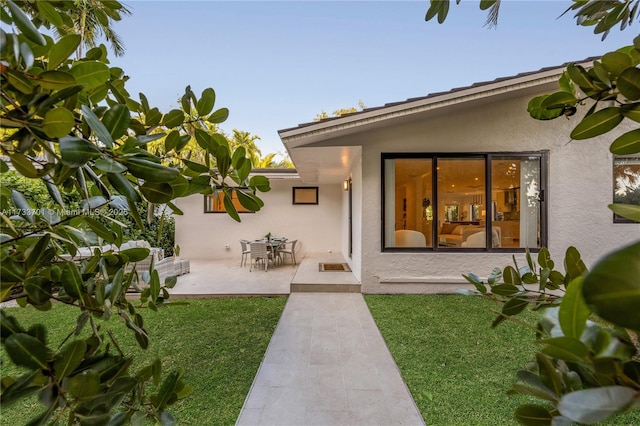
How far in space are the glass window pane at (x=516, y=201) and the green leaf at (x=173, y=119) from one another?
6.09 meters

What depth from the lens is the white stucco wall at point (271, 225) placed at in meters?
10.3

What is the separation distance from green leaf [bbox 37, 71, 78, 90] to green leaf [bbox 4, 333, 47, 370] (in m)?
0.49

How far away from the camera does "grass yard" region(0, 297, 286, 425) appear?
2291 millimetres

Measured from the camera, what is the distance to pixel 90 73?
0.65 m

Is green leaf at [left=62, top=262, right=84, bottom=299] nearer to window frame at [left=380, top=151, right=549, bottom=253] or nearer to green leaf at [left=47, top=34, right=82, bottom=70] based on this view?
green leaf at [left=47, top=34, right=82, bottom=70]

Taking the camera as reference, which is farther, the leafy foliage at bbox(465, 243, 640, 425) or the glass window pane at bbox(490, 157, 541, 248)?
the glass window pane at bbox(490, 157, 541, 248)

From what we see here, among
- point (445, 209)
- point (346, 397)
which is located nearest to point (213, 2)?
point (445, 209)

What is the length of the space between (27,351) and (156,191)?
0.40m

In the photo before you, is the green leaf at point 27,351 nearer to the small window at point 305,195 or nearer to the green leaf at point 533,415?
the green leaf at point 533,415

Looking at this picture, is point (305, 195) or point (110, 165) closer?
point (110, 165)

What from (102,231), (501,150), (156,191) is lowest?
(102,231)

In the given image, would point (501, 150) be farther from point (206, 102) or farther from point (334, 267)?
point (206, 102)

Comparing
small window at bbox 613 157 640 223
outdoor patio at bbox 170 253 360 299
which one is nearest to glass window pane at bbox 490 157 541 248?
small window at bbox 613 157 640 223

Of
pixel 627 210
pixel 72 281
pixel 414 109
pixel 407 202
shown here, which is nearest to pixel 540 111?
pixel 627 210
